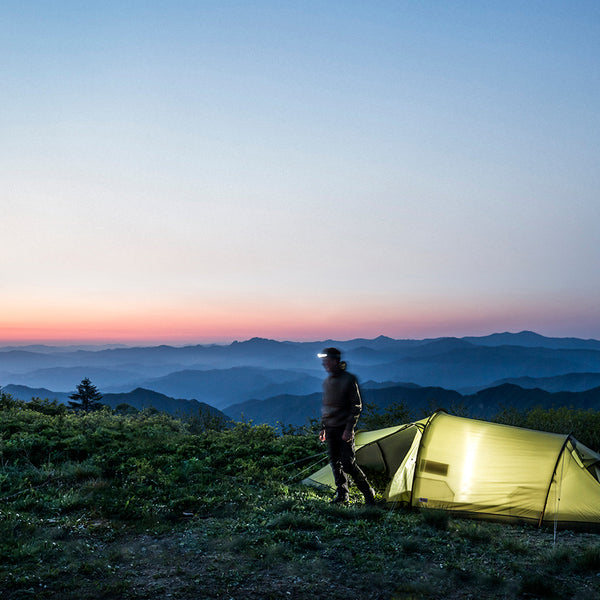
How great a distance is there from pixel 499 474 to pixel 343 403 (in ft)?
10.2

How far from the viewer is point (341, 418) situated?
8.62m

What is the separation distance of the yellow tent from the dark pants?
65cm

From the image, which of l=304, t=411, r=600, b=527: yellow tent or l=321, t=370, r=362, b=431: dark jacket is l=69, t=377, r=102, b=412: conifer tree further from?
l=304, t=411, r=600, b=527: yellow tent

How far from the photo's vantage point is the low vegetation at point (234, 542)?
5449mm

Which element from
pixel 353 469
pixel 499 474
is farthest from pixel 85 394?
pixel 499 474

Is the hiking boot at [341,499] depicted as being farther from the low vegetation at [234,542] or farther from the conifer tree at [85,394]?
the conifer tree at [85,394]

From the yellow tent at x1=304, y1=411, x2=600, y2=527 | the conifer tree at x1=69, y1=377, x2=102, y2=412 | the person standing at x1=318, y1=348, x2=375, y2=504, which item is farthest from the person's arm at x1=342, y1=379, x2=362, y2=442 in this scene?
the conifer tree at x1=69, y1=377, x2=102, y2=412

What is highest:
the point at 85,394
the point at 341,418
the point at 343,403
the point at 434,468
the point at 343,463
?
the point at 343,403

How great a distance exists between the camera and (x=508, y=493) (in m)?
8.23

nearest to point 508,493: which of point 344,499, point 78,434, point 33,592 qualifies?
point 344,499

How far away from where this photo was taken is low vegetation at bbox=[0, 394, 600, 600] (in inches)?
215

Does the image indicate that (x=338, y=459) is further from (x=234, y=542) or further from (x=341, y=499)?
(x=234, y=542)

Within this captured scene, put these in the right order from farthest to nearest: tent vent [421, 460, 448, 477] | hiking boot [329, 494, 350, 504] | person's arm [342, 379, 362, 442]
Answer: tent vent [421, 460, 448, 477] → hiking boot [329, 494, 350, 504] → person's arm [342, 379, 362, 442]

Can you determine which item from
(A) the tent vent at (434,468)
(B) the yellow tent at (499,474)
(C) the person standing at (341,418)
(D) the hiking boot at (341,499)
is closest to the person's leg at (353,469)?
(C) the person standing at (341,418)
